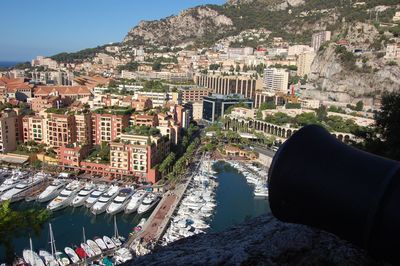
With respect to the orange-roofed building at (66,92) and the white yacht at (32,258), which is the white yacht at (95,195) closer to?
the white yacht at (32,258)

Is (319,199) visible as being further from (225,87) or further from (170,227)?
(225,87)

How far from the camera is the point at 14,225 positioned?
10.2 ft

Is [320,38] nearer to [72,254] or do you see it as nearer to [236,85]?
[236,85]

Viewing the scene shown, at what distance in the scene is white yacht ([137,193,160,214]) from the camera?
15.3m

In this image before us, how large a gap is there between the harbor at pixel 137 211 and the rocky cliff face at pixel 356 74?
20.2m

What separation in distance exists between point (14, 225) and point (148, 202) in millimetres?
12844

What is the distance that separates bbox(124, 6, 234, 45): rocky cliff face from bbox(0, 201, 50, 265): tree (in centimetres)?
7796

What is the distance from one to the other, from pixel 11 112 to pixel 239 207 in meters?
15.2

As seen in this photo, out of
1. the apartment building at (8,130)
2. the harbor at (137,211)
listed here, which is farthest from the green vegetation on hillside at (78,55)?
the harbor at (137,211)

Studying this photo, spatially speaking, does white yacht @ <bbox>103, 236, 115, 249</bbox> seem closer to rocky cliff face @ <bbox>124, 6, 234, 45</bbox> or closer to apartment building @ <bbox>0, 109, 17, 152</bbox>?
apartment building @ <bbox>0, 109, 17, 152</bbox>

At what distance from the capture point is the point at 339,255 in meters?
2.03

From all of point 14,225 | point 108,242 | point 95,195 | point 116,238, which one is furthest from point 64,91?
point 14,225

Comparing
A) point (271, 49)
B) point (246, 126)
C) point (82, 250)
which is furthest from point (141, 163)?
point (271, 49)

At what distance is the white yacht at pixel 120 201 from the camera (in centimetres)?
1527
